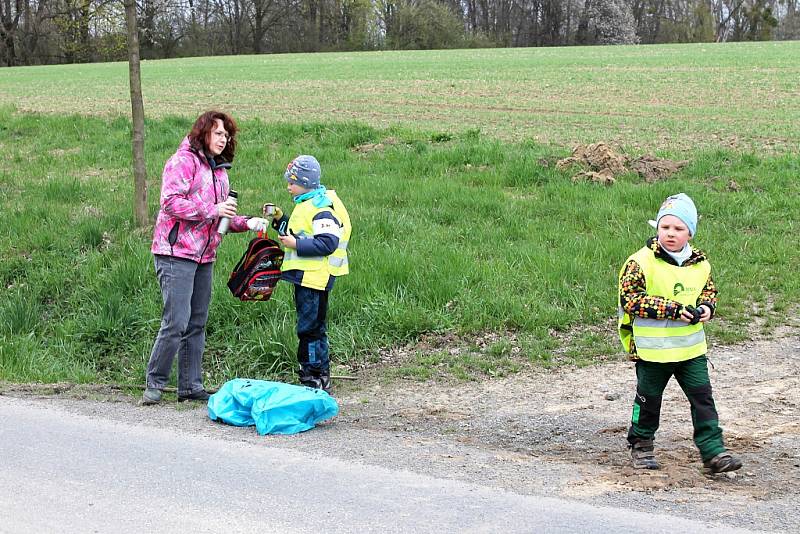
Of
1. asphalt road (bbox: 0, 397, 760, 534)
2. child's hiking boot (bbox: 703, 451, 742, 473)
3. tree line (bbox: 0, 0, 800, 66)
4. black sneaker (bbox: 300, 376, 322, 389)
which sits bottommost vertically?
black sneaker (bbox: 300, 376, 322, 389)

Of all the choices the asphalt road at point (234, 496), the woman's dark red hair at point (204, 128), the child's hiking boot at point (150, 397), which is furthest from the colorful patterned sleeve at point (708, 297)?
the child's hiking boot at point (150, 397)

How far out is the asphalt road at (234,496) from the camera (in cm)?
435

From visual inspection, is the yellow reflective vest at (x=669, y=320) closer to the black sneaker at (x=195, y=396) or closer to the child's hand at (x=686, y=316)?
the child's hand at (x=686, y=316)

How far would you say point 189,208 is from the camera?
6.24 metres

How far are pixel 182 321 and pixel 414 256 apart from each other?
3.64 meters

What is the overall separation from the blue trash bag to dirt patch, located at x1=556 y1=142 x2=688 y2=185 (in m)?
8.06

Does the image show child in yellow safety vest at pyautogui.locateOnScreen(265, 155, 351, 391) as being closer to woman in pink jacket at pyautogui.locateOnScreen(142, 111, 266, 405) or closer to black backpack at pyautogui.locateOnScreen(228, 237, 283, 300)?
black backpack at pyautogui.locateOnScreen(228, 237, 283, 300)

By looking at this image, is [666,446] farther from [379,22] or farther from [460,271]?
[379,22]

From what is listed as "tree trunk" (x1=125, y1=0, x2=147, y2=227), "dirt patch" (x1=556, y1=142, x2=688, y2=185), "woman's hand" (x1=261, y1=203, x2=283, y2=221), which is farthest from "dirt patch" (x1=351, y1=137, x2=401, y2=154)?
"woman's hand" (x1=261, y1=203, x2=283, y2=221)

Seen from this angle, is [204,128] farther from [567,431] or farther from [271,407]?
[567,431]

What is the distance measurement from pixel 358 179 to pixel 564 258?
15.7ft

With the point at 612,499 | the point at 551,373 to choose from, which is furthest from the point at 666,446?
the point at 551,373

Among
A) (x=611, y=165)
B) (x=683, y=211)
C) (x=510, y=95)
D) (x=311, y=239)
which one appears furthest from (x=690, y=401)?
(x=510, y=95)

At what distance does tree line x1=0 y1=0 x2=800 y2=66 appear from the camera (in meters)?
75.3
